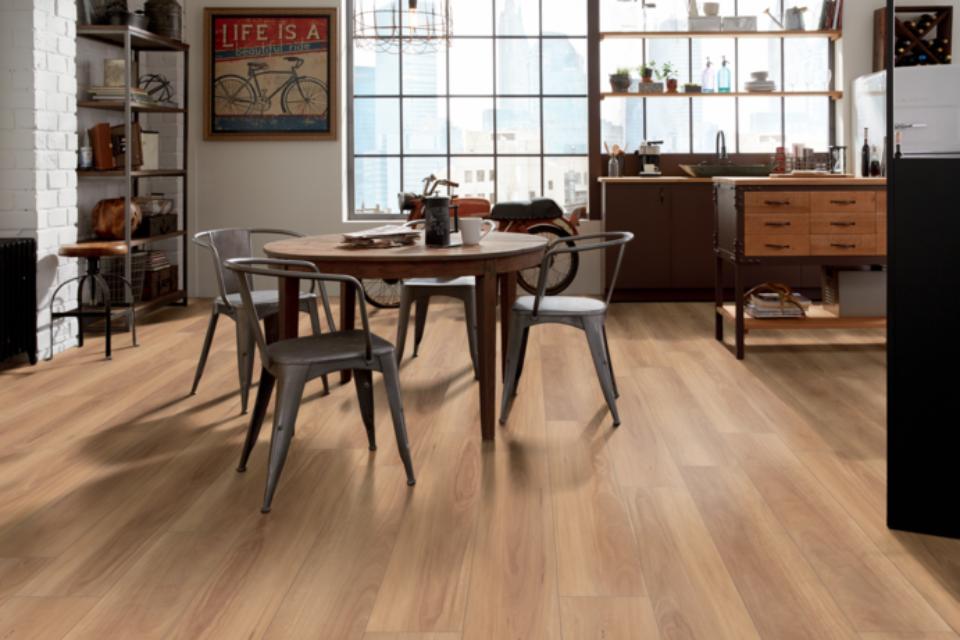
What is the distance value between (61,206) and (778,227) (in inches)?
155

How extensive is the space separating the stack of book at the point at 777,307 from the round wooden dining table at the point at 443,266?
6.67ft

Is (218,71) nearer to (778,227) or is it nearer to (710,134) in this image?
(710,134)

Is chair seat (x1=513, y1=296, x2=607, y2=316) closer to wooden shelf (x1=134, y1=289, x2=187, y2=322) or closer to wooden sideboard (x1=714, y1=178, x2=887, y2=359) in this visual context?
wooden sideboard (x1=714, y1=178, x2=887, y2=359)

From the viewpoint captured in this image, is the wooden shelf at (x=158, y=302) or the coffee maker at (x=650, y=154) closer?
the wooden shelf at (x=158, y=302)

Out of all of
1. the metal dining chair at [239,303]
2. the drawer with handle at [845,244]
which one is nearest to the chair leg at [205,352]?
the metal dining chair at [239,303]

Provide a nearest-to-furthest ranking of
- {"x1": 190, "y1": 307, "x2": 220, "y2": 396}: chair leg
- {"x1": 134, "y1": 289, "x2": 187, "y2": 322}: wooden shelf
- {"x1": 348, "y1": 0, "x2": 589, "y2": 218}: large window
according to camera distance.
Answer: {"x1": 190, "y1": 307, "x2": 220, "y2": 396}: chair leg
{"x1": 134, "y1": 289, "x2": 187, "y2": 322}: wooden shelf
{"x1": 348, "y1": 0, "x2": 589, "y2": 218}: large window

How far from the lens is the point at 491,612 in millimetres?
2348

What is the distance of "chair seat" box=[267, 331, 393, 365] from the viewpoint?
3.16 meters

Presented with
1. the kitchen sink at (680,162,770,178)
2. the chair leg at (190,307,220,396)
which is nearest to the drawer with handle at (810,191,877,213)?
the kitchen sink at (680,162,770,178)

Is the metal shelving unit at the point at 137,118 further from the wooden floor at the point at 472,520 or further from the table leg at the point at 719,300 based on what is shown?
the table leg at the point at 719,300

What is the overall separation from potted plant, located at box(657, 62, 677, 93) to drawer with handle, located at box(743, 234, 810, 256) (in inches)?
108

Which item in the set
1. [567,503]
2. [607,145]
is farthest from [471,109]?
[567,503]

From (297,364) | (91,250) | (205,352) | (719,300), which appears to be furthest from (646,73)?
(297,364)

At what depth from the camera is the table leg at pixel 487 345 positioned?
148 inches
